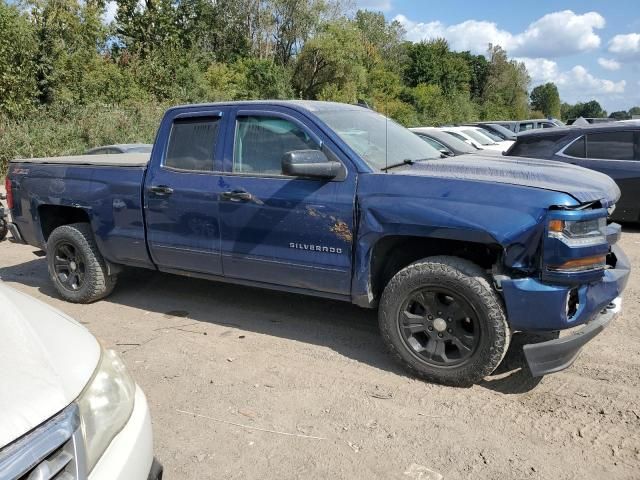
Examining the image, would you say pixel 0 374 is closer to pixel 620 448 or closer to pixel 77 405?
pixel 77 405

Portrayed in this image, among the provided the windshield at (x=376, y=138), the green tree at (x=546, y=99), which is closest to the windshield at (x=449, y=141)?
the windshield at (x=376, y=138)

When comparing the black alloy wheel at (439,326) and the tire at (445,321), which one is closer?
the tire at (445,321)

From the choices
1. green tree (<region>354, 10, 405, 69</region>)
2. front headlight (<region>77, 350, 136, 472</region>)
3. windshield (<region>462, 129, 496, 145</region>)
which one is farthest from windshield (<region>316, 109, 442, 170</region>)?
green tree (<region>354, 10, 405, 69</region>)

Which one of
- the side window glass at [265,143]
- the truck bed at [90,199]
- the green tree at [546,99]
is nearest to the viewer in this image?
the side window glass at [265,143]

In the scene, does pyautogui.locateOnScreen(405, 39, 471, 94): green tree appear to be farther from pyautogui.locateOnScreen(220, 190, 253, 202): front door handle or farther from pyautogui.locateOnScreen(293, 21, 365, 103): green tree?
pyautogui.locateOnScreen(220, 190, 253, 202): front door handle

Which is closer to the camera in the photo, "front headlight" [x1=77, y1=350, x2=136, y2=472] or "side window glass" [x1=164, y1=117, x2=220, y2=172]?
"front headlight" [x1=77, y1=350, x2=136, y2=472]

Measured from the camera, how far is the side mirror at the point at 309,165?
3.87 m

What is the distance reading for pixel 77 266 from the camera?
574 centimetres

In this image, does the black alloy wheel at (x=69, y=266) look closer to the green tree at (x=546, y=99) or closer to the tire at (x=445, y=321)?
the tire at (x=445, y=321)

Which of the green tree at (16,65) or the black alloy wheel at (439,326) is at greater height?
the green tree at (16,65)

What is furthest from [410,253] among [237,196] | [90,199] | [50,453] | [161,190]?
[90,199]

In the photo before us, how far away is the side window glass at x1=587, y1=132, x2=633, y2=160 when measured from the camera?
28.2 ft

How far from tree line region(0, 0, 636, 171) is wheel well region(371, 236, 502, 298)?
230cm

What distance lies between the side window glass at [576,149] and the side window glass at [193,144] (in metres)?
6.33
